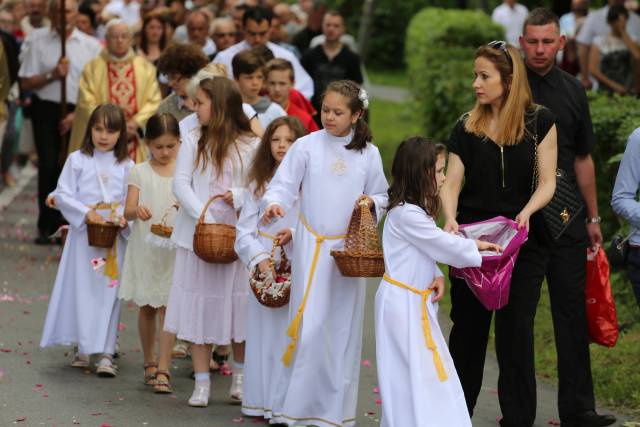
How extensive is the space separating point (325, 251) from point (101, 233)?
6.24 ft

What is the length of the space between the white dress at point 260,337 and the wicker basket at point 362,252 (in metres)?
0.66

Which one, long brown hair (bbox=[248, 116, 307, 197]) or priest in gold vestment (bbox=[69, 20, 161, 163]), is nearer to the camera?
long brown hair (bbox=[248, 116, 307, 197])

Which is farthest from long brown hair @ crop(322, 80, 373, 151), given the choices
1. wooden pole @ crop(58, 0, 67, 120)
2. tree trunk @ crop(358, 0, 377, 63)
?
tree trunk @ crop(358, 0, 377, 63)

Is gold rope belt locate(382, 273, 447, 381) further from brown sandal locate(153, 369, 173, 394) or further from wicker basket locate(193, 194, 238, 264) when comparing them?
brown sandal locate(153, 369, 173, 394)

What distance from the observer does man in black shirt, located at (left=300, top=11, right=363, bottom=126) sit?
49.2ft

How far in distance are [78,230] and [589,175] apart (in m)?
3.24

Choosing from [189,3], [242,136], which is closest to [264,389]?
[242,136]

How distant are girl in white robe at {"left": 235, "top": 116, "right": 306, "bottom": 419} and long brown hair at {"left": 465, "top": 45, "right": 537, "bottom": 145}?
4.08 ft

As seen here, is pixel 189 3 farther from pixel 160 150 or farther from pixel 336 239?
pixel 336 239

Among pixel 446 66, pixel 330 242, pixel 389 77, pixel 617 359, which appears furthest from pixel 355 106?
pixel 389 77

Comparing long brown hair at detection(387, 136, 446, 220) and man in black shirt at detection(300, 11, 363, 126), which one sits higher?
man in black shirt at detection(300, 11, 363, 126)

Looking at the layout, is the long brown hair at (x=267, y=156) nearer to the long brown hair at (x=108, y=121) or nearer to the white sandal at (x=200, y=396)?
the white sandal at (x=200, y=396)

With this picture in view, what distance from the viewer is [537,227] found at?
7594 millimetres

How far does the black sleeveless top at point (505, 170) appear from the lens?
746cm
